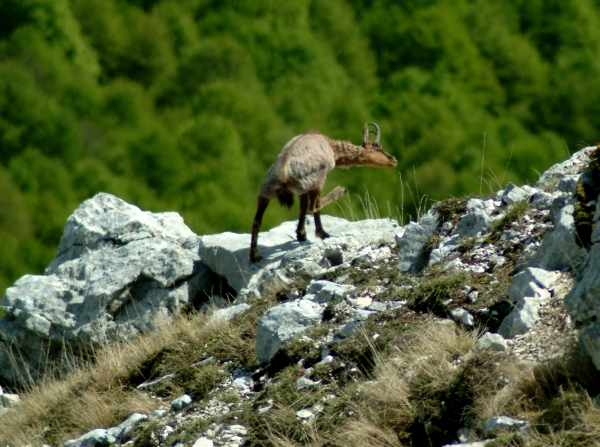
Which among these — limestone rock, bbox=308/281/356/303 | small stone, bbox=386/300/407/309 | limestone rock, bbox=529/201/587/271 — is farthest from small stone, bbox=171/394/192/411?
limestone rock, bbox=529/201/587/271

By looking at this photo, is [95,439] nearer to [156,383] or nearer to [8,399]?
[156,383]

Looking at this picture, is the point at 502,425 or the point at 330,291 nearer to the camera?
the point at 502,425

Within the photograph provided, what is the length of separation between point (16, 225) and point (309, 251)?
28.0 m

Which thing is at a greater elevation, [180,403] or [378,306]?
[378,306]

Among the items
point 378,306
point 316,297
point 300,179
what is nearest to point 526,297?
point 378,306

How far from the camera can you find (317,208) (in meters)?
11.4

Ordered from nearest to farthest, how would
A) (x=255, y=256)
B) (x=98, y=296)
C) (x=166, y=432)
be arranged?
(x=166, y=432) → (x=98, y=296) → (x=255, y=256)

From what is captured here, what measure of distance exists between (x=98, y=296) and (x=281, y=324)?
11.8 ft

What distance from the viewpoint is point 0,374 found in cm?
1075

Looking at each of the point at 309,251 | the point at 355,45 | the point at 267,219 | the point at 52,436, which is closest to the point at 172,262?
the point at 309,251

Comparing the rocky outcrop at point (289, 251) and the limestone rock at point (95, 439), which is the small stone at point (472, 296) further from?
the limestone rock at point (95, 439)

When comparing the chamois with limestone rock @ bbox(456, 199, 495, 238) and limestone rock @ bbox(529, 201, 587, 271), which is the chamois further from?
limestone rock @ bbox(529, 201, 587, 271)

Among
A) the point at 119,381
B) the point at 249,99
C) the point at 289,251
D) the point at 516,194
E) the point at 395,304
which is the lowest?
the point at 249,99

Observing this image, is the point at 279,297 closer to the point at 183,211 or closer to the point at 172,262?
the point at 172,262
